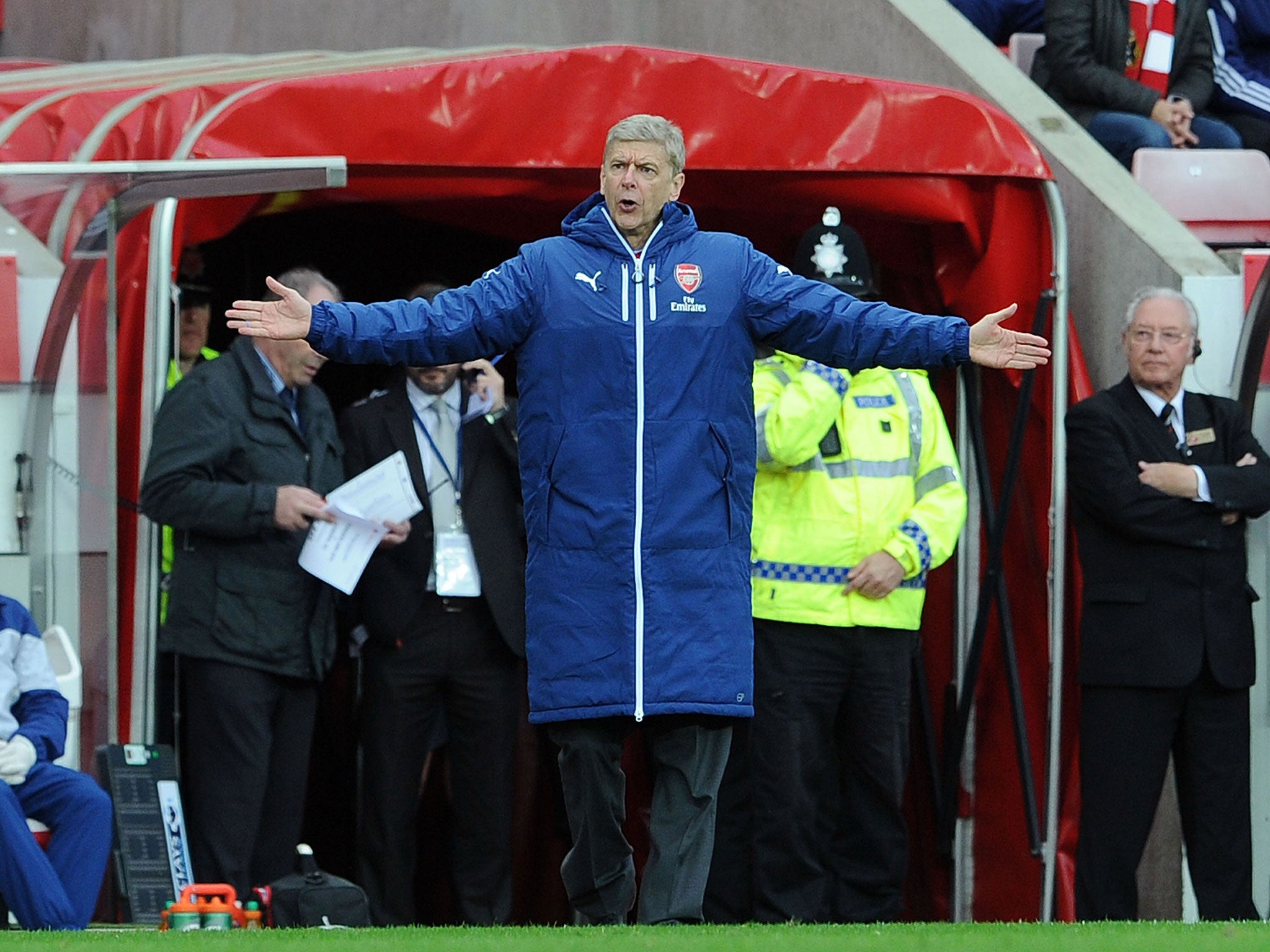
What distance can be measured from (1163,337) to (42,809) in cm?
351

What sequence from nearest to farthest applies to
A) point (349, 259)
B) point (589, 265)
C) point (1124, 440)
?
point (589, 265) → point (1124, 440) → point (349, 259)

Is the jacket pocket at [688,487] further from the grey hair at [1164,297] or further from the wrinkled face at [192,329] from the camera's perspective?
the wrinkled face at [192,329]

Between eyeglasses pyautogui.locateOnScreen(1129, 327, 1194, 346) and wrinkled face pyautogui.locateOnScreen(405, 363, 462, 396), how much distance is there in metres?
2.13

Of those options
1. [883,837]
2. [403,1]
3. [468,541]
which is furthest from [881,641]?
[403,1]

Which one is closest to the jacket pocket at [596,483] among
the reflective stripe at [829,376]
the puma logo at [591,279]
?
the puma logo at [591,279]

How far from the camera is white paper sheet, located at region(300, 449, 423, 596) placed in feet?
22.5

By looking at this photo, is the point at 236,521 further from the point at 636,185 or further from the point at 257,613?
the point at 636,185

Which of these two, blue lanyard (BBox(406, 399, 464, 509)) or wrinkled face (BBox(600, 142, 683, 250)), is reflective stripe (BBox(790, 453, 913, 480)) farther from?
wrinkled face (BBox(600, 142, 683, 250))

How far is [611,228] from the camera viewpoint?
16.8 feet

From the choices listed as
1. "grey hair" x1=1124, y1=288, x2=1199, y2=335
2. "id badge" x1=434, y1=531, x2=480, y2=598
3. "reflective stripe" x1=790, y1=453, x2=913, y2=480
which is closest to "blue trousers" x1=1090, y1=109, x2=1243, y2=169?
"grey hair" x1=1124, y1=288, x2=1199, y2=335

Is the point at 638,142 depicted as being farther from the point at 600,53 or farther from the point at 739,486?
the point at 600,53

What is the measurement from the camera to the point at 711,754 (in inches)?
201

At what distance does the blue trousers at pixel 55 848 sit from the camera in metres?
5.78

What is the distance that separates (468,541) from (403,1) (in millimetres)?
3578
